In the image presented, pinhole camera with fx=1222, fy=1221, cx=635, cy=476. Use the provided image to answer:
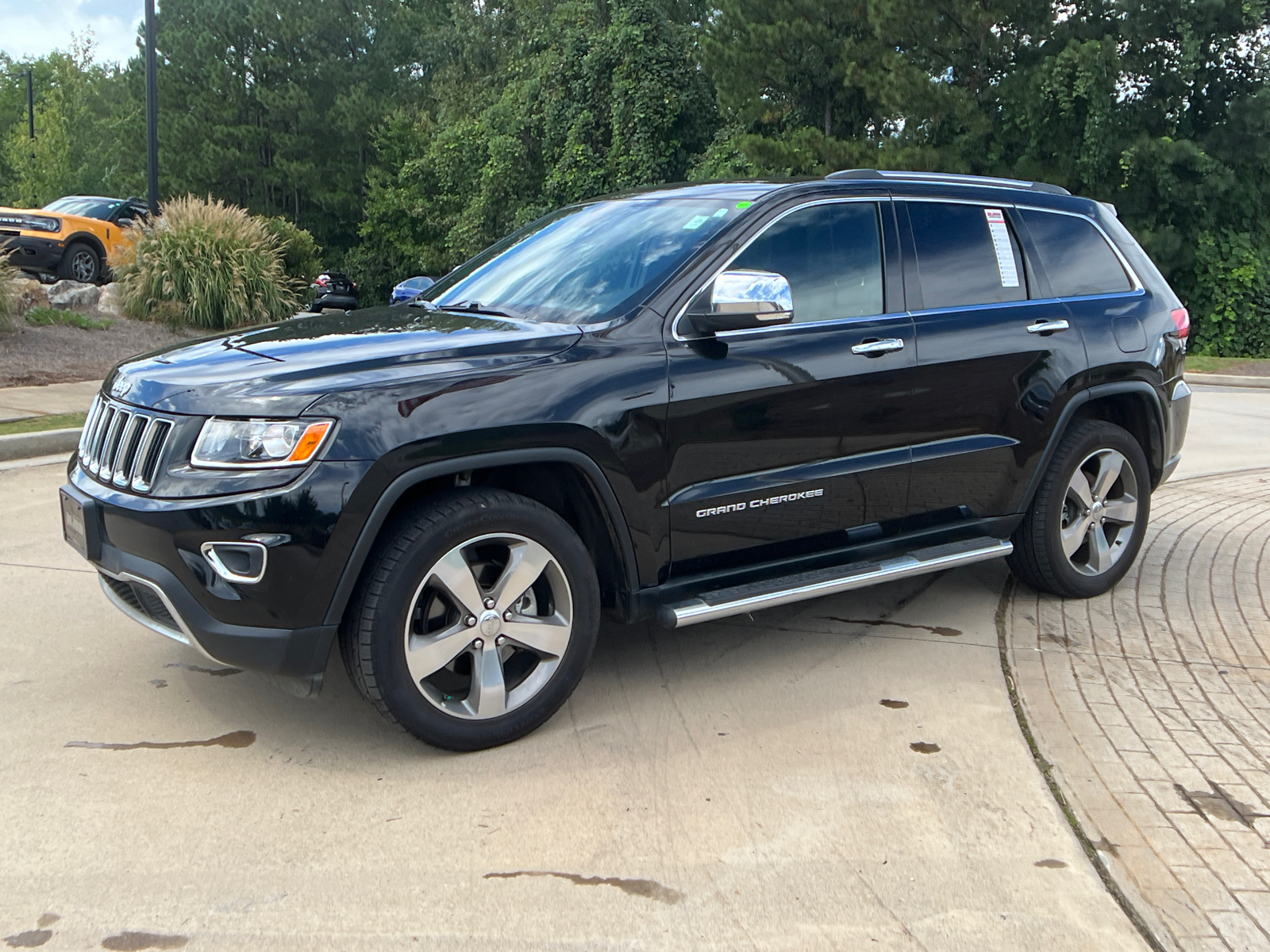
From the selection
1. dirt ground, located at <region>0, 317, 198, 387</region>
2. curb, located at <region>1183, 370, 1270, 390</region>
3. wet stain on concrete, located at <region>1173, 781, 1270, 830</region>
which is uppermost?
dirt ground, located at <region>0, 317, 198, 387</region>

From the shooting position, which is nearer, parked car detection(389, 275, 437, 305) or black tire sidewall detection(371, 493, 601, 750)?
black tire sidewall detection(371, 493, 601, 750)

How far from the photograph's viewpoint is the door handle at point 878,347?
453 centimetres

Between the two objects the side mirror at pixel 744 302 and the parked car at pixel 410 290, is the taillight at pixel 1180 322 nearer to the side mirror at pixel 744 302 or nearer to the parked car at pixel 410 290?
the side mirror at pixel 744 302

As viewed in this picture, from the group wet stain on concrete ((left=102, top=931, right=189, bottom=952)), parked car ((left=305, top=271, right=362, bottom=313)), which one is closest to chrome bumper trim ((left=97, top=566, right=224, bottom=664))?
wet stain on concrete ((left=102, top=931, right=189, bottom=952))

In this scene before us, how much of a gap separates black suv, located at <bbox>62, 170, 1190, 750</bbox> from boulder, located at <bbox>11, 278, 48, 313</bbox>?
1179 cm

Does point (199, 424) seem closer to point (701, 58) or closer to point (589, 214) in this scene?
point (589, 214)

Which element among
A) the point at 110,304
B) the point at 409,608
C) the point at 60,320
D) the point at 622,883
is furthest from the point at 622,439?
the point at 110,304

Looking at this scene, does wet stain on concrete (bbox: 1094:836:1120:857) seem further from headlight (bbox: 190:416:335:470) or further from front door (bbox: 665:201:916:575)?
headlight (bbox: 190:416:335:470)

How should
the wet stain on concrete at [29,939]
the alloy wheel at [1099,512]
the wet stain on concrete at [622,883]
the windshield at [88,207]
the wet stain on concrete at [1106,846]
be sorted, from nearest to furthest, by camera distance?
the wet stain on concrete at [29,939]
the wet stain on concrete at [622,883]
the wet stain on concrete at [1106,846]
the alloy wheel at [1099,512]
the windshield at [88,207]

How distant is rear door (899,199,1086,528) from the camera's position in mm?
4781

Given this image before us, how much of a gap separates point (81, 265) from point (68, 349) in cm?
705

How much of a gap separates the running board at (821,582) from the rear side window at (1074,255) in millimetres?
1215

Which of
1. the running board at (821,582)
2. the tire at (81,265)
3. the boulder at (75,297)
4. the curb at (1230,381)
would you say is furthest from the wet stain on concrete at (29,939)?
the tire at (81,265)

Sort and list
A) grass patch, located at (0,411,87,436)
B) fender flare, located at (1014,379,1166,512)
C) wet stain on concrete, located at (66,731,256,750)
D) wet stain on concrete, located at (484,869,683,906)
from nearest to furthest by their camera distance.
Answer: wet stain on concrete, located at (484,869,683,906) → wet stain on concrete, located at (66,731,256,750) → fender flare, located at (1014,379,1166,512) → grass patch, located at (0,411,87,436)
